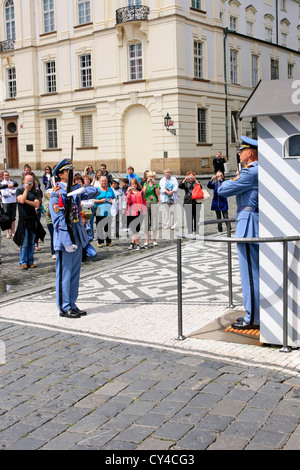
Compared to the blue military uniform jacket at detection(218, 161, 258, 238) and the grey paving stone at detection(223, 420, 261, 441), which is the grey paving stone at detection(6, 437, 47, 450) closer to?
the grey paving stone at detection(223, 420, 261, 441)

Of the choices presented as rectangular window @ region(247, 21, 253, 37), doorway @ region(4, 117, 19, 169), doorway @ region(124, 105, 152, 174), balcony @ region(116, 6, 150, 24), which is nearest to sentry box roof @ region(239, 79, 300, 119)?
doorway @ region(124, 105, 152, 174)

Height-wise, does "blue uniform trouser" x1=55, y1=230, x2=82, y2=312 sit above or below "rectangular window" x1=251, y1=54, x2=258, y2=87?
below

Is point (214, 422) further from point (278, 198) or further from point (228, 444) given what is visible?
point (278, 198)

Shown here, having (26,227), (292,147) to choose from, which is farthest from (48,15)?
(292,147)

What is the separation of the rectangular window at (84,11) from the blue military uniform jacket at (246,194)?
108 feet

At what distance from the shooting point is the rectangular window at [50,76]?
39.3m

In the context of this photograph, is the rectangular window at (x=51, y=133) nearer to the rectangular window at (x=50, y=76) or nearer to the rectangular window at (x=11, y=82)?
the rectangular window at (x=50, y=76)

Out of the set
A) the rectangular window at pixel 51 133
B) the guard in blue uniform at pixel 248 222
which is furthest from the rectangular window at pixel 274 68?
the guard in blue uniform at pixel 248 222

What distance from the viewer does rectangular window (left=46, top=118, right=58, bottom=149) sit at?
39.7 meters

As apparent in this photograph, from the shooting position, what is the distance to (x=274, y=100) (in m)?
5.39

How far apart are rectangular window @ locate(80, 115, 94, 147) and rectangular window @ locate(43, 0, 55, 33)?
6277mm

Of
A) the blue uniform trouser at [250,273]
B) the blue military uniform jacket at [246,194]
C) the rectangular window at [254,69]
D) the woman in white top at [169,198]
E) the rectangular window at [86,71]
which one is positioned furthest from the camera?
the rectangular window at [254,69]

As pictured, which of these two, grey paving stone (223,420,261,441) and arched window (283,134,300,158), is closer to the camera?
grey paving stone (223,420,261,441)

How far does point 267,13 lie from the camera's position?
139ft
